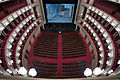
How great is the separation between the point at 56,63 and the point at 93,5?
9.99 m

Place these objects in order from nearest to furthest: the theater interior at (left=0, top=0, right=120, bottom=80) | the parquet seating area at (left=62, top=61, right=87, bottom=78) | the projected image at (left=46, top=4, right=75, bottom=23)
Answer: the theater interior at (left=0, top=0, right=120, bottom=80) < the parquet seating area at (left=62, top=61, right=87, bottom=78) < the projected image at (left=46, top=4, right=75, bottom=23)

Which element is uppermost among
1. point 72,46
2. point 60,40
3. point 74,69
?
point 60,40

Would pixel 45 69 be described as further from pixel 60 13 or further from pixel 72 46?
pixel 60 13

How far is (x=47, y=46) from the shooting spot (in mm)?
15477

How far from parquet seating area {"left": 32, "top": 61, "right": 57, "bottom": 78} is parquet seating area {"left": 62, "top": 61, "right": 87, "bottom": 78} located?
4.50 feet

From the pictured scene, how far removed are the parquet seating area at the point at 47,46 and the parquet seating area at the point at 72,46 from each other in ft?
4.91

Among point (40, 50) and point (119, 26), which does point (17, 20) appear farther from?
point (119, 26)

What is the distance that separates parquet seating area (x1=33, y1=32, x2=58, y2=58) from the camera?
14.1 meters

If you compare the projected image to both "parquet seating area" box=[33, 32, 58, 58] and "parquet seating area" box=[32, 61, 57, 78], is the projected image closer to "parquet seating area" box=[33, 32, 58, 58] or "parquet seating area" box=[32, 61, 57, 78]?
"parquet seating area" box=[33, 32, 58, 58]

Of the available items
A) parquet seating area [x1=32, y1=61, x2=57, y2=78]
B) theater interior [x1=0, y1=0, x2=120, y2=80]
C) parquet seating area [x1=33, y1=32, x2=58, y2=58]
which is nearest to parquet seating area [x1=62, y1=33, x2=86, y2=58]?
theater interior [x1=0, y1=0, x2=120, y2=80]

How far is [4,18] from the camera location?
Answer: 8.94m

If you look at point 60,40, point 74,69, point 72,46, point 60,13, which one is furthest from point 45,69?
point 60,13

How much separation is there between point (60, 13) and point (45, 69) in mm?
11921

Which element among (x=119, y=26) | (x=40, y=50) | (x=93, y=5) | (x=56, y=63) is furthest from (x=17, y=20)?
(x=119, y=26)
